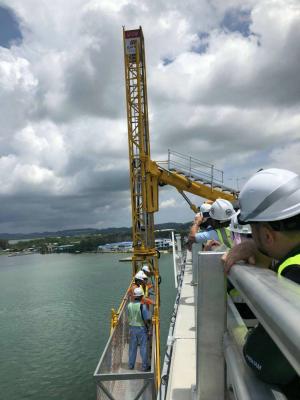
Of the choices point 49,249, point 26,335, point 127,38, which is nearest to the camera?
point 127,38

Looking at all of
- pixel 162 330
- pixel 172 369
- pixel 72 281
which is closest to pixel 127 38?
pixel 162 330

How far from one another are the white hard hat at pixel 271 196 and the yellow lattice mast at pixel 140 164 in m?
16.4

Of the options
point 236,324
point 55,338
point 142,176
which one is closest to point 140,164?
point 142,176

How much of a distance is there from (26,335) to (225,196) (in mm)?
13864

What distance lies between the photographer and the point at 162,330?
58.0ft

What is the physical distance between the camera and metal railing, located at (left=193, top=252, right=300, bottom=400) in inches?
25.7

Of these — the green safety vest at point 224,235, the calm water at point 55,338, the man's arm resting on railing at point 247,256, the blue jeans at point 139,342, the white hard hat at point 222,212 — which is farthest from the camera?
the calm water at point 55,338

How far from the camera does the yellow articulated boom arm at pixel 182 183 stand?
691 inches

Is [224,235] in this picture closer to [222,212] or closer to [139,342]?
[222,212]

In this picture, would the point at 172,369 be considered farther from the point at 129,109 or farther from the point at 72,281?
the point at 72,281

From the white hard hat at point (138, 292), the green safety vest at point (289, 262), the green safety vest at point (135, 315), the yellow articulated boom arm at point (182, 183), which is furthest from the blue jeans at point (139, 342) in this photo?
the yellow articulated boom arm at point (182, 183)

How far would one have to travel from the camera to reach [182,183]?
17.6m

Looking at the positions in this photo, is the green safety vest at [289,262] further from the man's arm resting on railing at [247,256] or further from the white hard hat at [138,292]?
the white hard hat at [138,292]

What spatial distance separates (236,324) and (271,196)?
64cm
